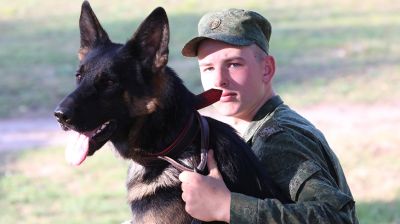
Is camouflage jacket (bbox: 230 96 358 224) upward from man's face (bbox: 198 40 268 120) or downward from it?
downward

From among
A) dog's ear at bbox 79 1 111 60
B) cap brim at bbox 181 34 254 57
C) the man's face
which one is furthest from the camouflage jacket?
dog's ear at bbox 79 1 111 60

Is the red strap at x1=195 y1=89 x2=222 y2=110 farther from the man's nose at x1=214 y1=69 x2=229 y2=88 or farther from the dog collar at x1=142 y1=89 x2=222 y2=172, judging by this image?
the man's nose at x1=214 y1=69 x2=229 y2=88

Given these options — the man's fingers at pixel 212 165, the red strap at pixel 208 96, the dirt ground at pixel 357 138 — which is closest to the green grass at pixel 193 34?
the dirt ground at pixel 357 138

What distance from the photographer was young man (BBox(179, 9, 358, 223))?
3.34 meters

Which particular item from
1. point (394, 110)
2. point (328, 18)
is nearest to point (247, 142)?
point (394, 110)

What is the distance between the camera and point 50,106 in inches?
542

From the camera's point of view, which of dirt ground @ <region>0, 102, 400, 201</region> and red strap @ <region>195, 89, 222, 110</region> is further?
dirt ground @ <region>0, 102, 400, 201</region>

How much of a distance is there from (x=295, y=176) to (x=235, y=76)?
0.66m

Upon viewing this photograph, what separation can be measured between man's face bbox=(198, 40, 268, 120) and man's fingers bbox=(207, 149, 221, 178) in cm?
46

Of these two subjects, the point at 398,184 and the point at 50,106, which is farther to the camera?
the point at 50,106

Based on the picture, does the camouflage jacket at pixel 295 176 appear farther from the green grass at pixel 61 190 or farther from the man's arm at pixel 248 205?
the green grass at pixel 61 190

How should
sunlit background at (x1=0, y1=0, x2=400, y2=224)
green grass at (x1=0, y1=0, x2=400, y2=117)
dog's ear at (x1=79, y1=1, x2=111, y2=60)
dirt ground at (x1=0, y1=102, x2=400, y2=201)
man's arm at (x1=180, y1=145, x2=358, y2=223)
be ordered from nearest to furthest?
man's arm at (x1=180, y1=145, x2=358, y2=223) < dog's ear at (x1=79, y1=1, x2=111, y2=60) < sunlit background at (x1=0, y1=0, x2=400, y2=224) < dirt ground at (x1=0, y1=102, x2=400, y2=201) < green grass at (x1=0, y1=0, x2=400, y2=117)

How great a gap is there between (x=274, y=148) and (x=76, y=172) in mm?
6853

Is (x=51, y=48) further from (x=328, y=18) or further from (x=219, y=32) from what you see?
(x=219, y=32)
